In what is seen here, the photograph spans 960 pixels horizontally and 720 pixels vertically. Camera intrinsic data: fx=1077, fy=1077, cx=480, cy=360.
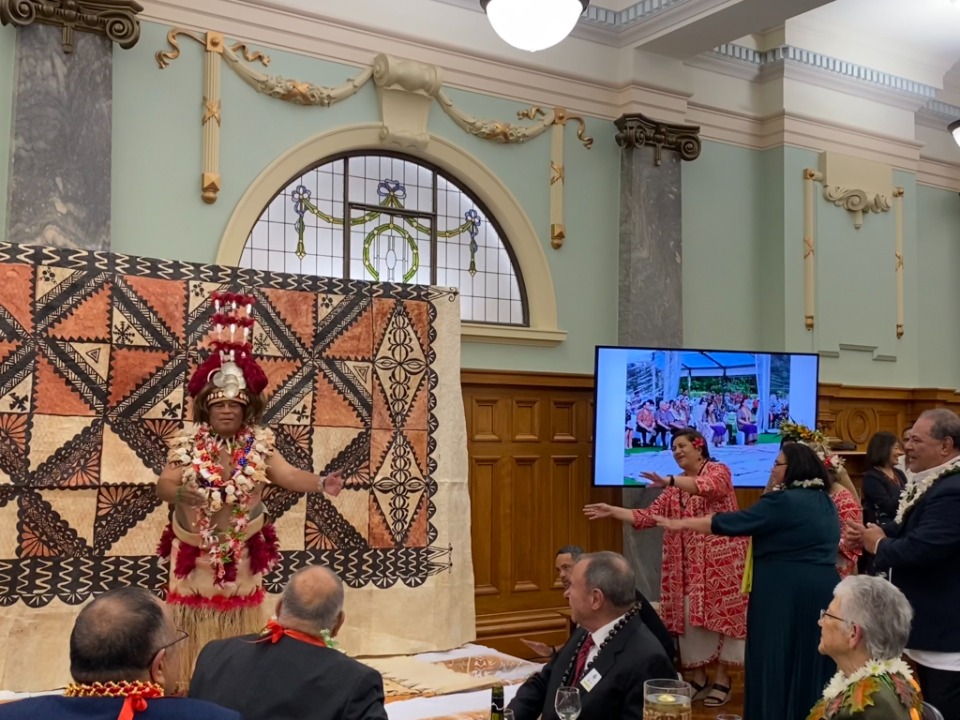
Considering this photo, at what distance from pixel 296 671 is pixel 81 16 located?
4418 millimetres

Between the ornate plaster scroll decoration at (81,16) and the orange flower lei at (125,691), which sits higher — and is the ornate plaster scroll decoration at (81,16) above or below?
above

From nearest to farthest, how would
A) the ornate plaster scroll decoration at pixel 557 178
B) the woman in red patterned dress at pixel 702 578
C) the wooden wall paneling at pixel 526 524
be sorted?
the woman in red patterned dress at pixel 702 578 < the wooden wall paneling at pixel 526 524 < the ornate plaster scroll decoration at pixel 557 178

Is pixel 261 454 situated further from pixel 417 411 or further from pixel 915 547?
pixel 915 547

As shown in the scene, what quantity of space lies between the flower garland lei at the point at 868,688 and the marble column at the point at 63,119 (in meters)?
4.50

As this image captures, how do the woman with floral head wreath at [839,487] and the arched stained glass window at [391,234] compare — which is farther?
the arched stained glass window at [391,234]

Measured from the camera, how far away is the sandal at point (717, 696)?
6.12 meters

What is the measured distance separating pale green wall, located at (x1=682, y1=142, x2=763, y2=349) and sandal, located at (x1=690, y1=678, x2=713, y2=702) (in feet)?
9.44

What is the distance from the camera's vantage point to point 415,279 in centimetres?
724

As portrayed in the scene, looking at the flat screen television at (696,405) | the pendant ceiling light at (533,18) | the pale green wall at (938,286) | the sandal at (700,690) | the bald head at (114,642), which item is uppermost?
the pendant ceiling light at (533,18)

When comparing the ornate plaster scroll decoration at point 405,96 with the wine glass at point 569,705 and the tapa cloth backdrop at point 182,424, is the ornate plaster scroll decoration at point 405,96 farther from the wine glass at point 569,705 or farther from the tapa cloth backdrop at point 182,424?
the wine glass at point 569,705

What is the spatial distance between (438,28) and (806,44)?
3397mm

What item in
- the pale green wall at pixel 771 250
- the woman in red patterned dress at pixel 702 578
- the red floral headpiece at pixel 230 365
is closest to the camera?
the red floral headpiece at pixel 230 365

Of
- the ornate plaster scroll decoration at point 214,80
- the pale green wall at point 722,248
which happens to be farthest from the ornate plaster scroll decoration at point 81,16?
the pale green wall at point 722,248

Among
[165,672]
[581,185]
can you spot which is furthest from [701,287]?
[165,672]
